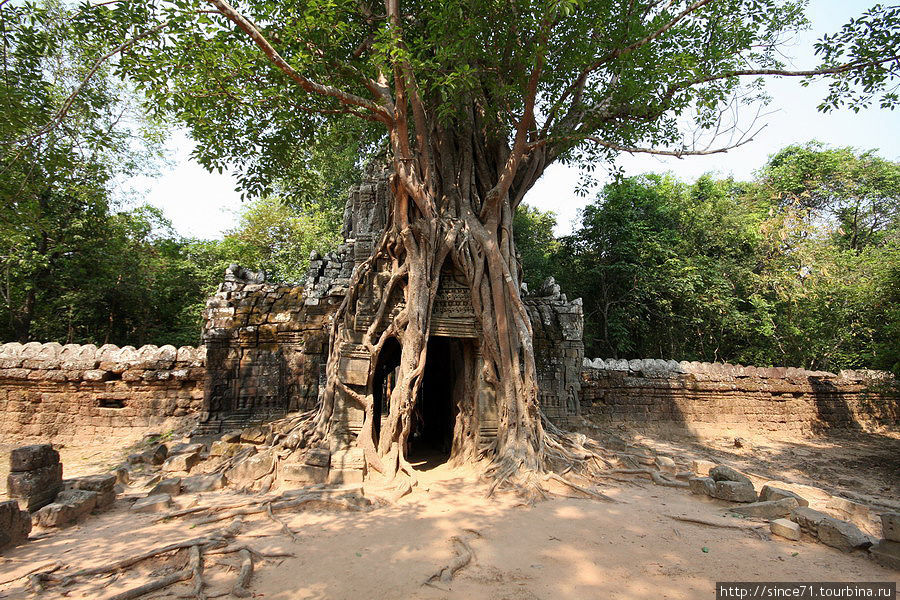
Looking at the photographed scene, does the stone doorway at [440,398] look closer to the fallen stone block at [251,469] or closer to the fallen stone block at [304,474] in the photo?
the fallen stone block at [304,474]

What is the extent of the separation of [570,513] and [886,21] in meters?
6.48

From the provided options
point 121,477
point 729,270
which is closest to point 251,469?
point 121,477

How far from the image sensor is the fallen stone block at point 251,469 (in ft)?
16.5

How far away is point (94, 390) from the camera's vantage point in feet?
26.3

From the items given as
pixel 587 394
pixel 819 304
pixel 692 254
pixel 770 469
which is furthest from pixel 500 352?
pixel 692 254

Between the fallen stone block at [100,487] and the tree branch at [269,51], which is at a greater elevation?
the tree branch at [269,51]

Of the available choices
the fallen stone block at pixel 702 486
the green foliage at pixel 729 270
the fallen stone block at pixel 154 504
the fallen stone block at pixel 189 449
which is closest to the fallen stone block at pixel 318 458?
the fallen stone block at pixel 154 504

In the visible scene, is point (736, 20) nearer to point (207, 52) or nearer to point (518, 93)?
point (518, 93)

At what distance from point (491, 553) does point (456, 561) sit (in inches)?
12.3

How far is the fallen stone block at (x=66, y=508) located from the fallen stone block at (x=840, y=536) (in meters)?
6.43

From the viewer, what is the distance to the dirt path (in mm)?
2723

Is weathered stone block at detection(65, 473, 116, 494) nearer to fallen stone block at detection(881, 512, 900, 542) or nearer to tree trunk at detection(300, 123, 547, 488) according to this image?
tree trunk at detection(300, 123, 547, 488)

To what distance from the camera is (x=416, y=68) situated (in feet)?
17.0

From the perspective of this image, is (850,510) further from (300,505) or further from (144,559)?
(144,559)
